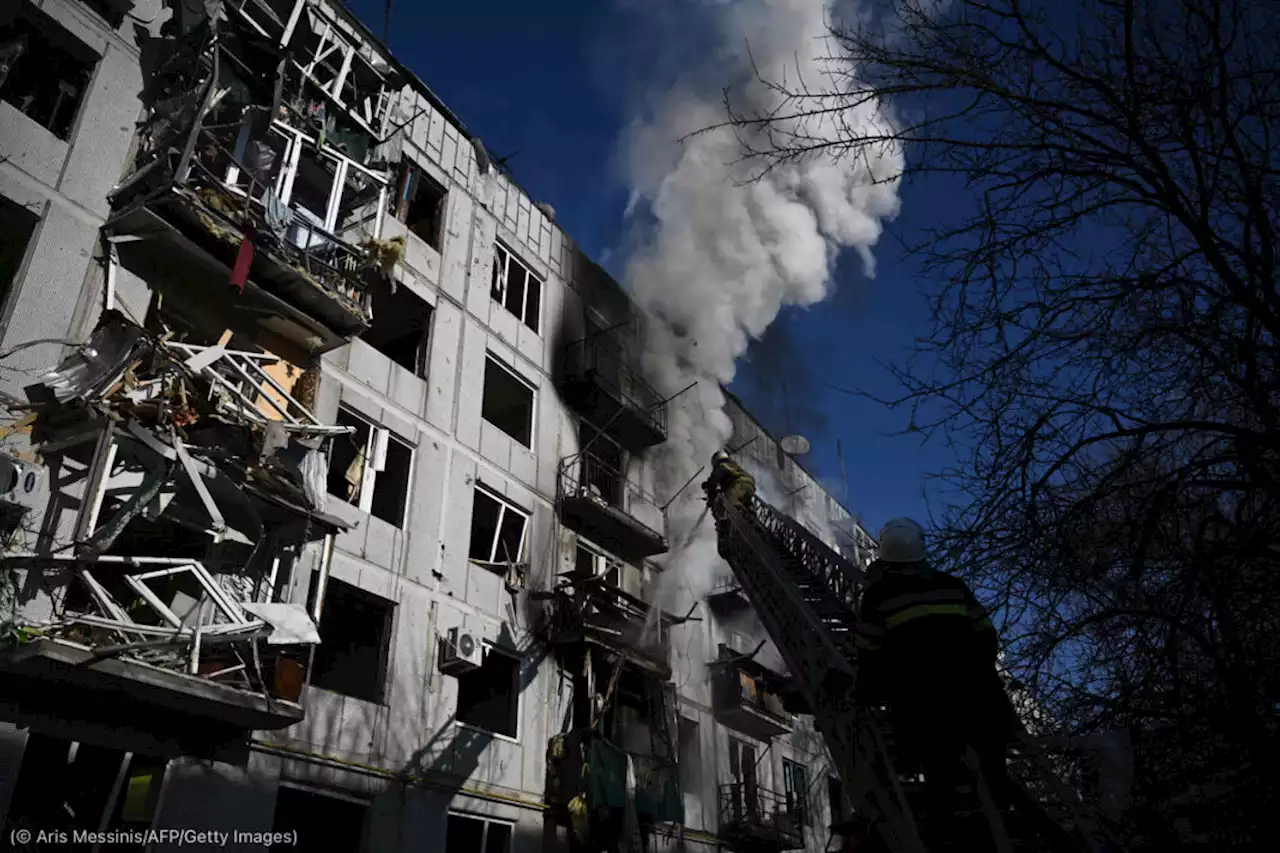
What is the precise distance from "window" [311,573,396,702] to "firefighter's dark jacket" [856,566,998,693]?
9.70 m

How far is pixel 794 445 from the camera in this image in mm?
31250

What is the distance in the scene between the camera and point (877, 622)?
16.6ft

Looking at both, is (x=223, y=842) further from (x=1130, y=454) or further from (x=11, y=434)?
(x=1130, y=454)

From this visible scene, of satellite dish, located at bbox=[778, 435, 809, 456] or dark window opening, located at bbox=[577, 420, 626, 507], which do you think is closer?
dark window opening, located at bbox=[577, 420, 626, 507]

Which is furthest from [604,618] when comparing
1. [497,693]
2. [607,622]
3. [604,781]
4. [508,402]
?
→ [508,402]

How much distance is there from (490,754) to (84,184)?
406 inches

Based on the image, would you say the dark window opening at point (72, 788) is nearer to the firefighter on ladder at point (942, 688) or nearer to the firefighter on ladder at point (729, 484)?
the firefighter on ladder at point (942, 688)

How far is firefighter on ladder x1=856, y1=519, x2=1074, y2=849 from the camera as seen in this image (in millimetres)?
4641

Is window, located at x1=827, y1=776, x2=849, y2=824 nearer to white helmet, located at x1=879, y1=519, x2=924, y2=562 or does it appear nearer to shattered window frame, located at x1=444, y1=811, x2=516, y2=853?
shattered window frame, located at x1=444, y1=811, x2=516, y2=853

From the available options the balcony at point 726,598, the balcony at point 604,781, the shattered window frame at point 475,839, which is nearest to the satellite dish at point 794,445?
the balcony at point 726,598

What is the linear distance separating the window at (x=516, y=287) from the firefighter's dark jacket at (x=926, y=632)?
15.4 metres

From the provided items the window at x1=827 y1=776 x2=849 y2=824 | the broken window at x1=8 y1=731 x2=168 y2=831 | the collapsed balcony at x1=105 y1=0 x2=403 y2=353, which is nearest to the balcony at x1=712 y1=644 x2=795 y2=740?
the window at x1=827 y1=776 x2=849 y2=824

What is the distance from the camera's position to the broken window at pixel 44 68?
A: 10969 mm

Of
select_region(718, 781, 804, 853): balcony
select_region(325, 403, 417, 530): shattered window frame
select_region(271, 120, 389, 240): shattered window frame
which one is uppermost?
select_region(271, 120, 389, 240): shattered window frame
